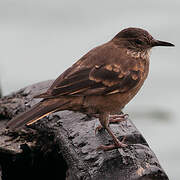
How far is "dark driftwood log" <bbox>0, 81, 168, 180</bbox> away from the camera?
287 cm

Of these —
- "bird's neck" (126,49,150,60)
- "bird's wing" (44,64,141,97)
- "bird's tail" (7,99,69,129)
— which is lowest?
"bird's tail" (7,99,69,129)

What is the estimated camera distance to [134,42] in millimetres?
4613

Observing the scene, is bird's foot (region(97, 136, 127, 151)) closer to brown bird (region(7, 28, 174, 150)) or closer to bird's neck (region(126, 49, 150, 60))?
brown bird (region(7, 28, 174, 150))

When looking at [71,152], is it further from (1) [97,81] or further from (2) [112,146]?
(1) [97,81]

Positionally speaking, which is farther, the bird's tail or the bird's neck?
the bird's neck

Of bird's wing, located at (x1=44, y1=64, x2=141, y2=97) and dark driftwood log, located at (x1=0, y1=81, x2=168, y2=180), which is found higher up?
bird's wing, located at (x1=44, y1=64, x2=141, y2=97)

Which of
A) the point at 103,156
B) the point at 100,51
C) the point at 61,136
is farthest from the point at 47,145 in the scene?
the point at 100,51

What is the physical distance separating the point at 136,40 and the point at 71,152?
196 cm

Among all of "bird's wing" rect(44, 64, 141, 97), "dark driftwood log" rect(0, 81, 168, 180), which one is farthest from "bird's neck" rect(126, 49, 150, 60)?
"dark driftwood log" rect(0, 81, 168, 180)

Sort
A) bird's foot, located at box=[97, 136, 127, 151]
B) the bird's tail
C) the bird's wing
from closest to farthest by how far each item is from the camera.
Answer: bird's foot, located at box=[97, 136, 127, 151], the bird's tail, the bird's wing

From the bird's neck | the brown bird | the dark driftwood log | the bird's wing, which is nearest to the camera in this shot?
the dark driftwood log

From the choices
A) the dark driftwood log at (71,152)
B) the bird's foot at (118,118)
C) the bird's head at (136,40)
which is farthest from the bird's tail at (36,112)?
the bird's head at (136,40)

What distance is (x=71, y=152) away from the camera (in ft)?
9.95

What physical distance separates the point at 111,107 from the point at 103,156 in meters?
1.07
